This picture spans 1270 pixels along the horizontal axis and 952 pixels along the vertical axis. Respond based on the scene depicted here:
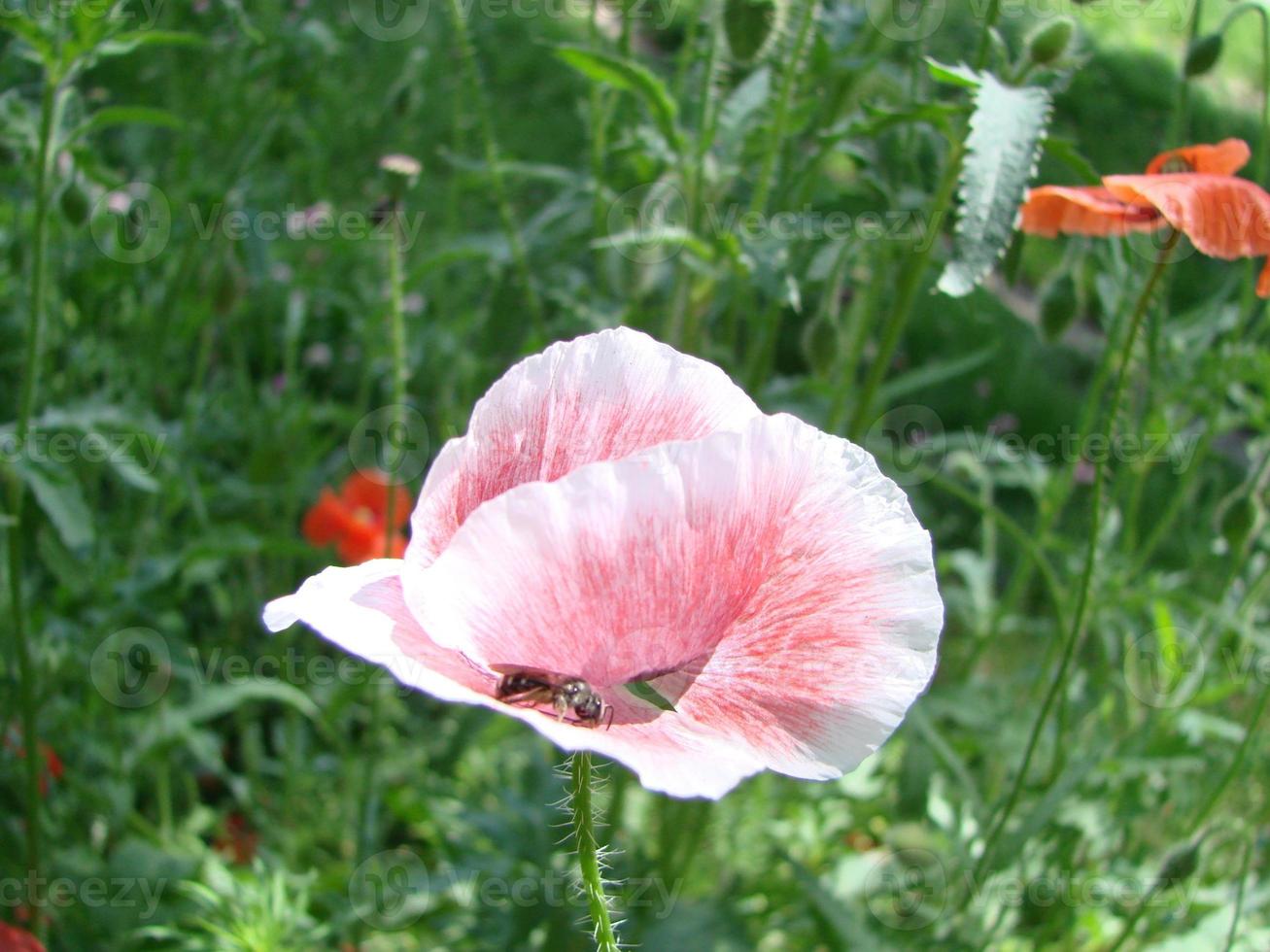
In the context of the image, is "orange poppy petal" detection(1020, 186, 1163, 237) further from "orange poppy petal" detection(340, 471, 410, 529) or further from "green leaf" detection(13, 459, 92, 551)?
"orange poppy petal" detection(340, 471, 410, 529)

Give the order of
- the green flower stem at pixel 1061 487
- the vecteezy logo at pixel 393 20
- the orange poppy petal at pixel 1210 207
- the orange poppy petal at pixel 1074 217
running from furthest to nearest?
the vecteezy logo at pixel 393 20, the green flower stem at pixel 1061 487, the orange poppy petal at pixel 1074 217, the orange poppy petal at pixel 1210 207

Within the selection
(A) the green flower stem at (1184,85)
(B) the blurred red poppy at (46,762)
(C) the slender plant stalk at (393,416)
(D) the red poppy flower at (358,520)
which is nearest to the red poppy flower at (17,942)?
(B) the blurred red poppy at (46,762)

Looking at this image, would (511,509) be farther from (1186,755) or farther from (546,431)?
(1186,755)

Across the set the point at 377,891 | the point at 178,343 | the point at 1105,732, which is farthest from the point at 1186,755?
the point at 178,343

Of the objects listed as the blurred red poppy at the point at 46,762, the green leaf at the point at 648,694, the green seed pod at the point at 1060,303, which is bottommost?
the blurred red poppy at the point at 46,762

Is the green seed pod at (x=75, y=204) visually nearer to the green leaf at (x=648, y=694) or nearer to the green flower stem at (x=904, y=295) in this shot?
the green flower stem at (x=904, y=295)

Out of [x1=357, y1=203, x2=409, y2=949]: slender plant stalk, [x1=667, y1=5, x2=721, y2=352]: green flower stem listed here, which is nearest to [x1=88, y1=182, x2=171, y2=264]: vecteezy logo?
[x1=357, y1=203, x2=409, y2=949]: slender plant stalk

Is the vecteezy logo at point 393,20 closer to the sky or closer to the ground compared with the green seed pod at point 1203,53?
closer to the ground
